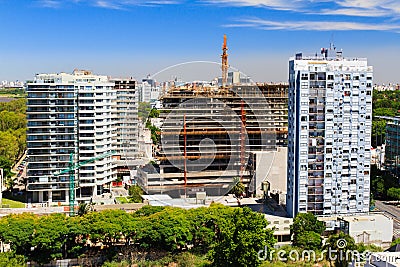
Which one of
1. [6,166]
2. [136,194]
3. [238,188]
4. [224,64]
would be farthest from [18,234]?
[224,64]

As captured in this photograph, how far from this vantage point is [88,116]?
540 inches

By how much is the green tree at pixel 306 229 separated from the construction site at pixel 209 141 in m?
3.21

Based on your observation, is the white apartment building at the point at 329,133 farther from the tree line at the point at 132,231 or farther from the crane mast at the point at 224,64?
the crane mast at the point at 224,64

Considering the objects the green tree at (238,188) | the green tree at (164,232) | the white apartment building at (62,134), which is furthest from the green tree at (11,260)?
the green tree at (238,188)

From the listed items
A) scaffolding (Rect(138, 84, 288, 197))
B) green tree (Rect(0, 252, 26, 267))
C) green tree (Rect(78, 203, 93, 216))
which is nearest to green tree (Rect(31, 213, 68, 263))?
green tree (Rect(0, 252, 26, 267))

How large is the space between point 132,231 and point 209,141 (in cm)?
512

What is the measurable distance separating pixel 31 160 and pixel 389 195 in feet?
30.3

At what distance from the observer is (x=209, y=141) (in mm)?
13680

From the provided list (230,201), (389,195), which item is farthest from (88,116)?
(389,195)

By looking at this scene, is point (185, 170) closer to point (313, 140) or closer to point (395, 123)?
point (313, 140)

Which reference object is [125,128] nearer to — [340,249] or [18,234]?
[18,234]

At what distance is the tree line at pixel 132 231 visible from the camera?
8.24 m

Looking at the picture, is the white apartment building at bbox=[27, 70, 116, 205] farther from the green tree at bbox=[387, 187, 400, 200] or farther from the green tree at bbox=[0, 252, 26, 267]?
the green tree at bbox=[387, 187, 400, 200]

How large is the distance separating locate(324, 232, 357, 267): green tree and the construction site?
183 inches
